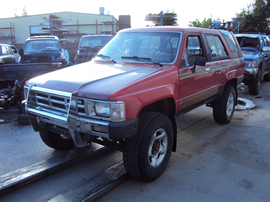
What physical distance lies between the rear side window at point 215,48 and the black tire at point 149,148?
1.97m

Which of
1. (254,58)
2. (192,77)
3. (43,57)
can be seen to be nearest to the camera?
(192,77)

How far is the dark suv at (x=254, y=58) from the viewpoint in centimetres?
805

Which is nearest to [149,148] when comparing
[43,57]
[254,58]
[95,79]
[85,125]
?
[85,125]

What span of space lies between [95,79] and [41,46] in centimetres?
829

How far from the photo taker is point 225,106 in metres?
5.20

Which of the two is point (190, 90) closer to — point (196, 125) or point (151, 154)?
point (151, 154)

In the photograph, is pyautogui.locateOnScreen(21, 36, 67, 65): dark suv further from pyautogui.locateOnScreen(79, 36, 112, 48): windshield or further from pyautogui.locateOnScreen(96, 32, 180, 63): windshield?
pyautogui.locateOnScreen(96, 32, 180, 63): windshield

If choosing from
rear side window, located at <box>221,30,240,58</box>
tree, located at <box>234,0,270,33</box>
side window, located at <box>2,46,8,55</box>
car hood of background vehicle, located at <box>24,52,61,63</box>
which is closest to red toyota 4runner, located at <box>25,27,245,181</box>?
rear side window, located at <box>221,30,240,58</box>

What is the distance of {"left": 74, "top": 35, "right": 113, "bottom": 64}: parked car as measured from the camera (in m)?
11.1

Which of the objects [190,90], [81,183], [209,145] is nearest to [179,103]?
[190,90]

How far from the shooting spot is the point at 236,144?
442cm

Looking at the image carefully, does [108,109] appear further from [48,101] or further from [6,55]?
[6,55]

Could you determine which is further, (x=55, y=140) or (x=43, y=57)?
(x=43, y=57)

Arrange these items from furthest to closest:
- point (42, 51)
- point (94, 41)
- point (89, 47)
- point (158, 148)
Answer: point (94, 41)
point (89, 47)
point (42, 51)
point (158, 148)
